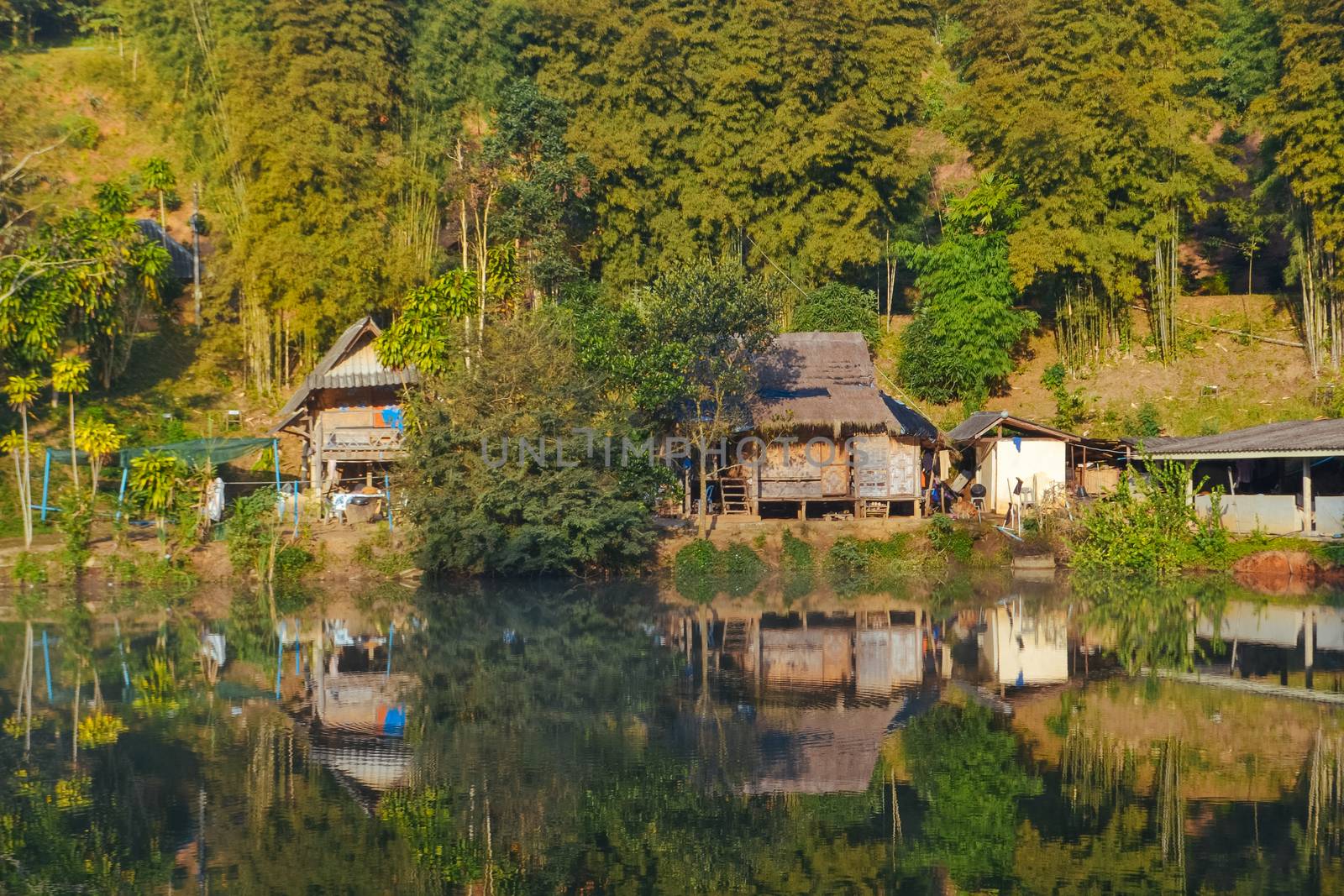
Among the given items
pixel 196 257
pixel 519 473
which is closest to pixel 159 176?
pixel 196 257

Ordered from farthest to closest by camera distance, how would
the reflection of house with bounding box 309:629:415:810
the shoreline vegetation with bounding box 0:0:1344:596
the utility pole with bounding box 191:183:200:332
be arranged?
the utility pole with bounding box 191:183:200:332
the shoreline vegetation with bounding box 0:0:1344:596
the reflection of house with bounding box 309:629:415:810

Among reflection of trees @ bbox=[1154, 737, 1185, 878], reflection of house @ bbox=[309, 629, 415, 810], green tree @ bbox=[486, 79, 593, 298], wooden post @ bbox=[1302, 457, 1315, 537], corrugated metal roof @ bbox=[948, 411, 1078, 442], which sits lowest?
reflection of trees @ bbox=[1154, 737, 1185, 878]

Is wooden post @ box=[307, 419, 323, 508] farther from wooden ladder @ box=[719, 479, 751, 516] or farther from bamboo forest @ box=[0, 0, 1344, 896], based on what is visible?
wooden ladder @ box=[719, 479, 751, 516]

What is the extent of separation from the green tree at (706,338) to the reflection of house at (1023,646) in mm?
7083

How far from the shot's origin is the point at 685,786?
10.4m

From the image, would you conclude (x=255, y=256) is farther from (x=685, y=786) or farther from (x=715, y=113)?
(x=685, y=786)

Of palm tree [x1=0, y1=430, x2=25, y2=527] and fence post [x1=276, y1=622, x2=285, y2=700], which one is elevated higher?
palm tree [x1=0, y1=430, x2=25, y2=527]

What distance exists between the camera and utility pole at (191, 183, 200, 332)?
33625 millimetres

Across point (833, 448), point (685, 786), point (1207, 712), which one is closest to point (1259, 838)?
point (1207, 712)

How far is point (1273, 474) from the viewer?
25266 mm

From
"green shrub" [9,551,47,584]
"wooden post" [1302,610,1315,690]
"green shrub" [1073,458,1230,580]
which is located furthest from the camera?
"green shrub" [1073,458,1230,580]

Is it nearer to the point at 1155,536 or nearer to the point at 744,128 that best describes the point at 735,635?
the point at 1155,536

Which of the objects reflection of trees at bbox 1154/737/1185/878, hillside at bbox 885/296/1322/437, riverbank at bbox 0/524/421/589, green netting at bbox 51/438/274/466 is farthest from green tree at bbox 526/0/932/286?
reflection of trees at bbox 1154/737/1185/878

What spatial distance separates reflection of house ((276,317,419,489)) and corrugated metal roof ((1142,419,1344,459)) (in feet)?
51.8
